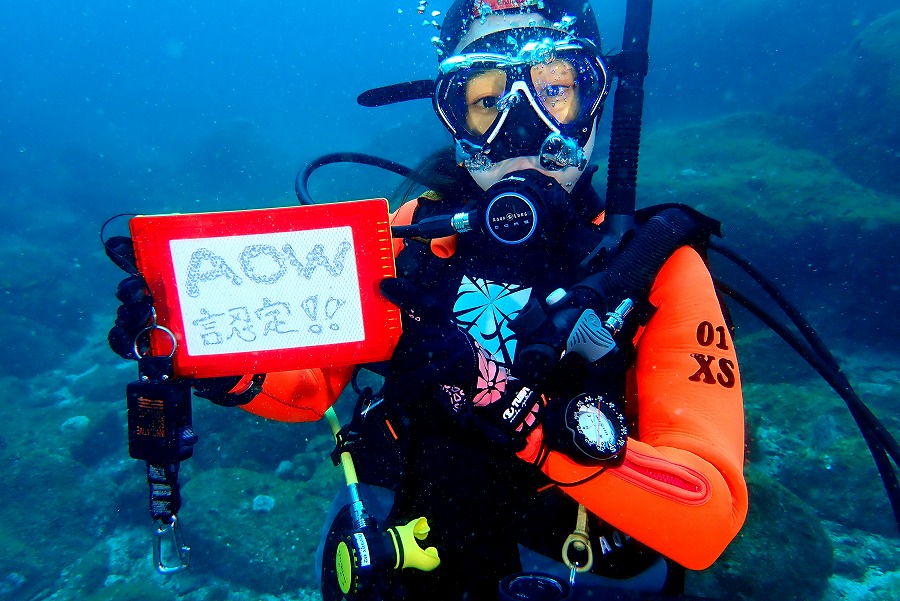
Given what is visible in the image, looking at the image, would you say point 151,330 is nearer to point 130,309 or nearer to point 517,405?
point 130,309

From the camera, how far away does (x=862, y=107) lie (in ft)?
46.6

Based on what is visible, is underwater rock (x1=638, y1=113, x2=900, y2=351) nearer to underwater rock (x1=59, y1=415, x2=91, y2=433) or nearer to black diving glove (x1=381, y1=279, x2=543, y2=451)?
black diving glove (x1=381, y1=279, x2=543, y2=451)

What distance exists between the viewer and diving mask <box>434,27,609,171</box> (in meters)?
2.23

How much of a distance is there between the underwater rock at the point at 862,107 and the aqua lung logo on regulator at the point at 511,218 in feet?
48.8

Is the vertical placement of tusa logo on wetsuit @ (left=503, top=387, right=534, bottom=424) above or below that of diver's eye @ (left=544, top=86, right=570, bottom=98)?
below

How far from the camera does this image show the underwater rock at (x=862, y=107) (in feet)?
40.4

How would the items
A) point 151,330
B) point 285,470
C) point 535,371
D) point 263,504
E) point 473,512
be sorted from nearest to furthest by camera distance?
point 535,371 < point 151,330 < point 473,512 < point 263,504 < point 285,470

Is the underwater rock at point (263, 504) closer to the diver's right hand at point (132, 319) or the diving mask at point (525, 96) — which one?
the diver's right hand at point (132, 319)

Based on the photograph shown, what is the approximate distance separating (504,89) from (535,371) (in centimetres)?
165

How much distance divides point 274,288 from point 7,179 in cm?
4014

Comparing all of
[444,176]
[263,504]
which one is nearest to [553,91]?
[444,176]

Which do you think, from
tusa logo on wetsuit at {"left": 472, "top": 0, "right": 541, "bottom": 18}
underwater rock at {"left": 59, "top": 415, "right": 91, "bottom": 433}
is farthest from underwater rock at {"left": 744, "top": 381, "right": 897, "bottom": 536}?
underwater rock at {"left": 59, "top": 415, "right": 91, "bottom": 433}

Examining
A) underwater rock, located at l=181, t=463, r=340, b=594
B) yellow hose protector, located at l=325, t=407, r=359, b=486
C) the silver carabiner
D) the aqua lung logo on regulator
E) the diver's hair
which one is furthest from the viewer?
Result: underwater rock, located at l=181, t=463, r=340, b=594

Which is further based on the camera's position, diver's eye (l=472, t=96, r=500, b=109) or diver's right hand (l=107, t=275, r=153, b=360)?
diver's eye (l=472, t=96, r=500, b=109)
